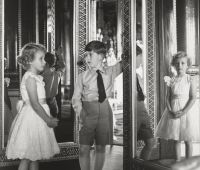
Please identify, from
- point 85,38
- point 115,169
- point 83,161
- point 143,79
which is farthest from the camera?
point 85,38

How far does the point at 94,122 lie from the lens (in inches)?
179

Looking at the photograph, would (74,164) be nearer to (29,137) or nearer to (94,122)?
(94,122)

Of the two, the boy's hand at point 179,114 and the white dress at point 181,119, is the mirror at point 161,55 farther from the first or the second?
the boy's hand at point 179,114

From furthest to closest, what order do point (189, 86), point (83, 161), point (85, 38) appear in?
point (85, 38) < point (83, 161) < point (189, 86)

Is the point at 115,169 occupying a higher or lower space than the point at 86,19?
lower

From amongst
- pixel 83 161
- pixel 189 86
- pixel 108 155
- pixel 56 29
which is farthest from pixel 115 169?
pixel 56 29

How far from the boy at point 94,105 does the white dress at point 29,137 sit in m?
0.40

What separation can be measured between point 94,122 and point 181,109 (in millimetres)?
1263

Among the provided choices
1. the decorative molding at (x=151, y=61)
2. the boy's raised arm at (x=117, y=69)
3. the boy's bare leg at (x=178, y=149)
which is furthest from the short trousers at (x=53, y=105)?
the boy's bare leg at (x=178, y=149)

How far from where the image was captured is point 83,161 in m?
4.59

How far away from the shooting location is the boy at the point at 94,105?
4.54 m

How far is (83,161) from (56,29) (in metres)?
2.53

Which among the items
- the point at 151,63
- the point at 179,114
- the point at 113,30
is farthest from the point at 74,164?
the point at 113,30

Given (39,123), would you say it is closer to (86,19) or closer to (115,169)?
(115,169)
